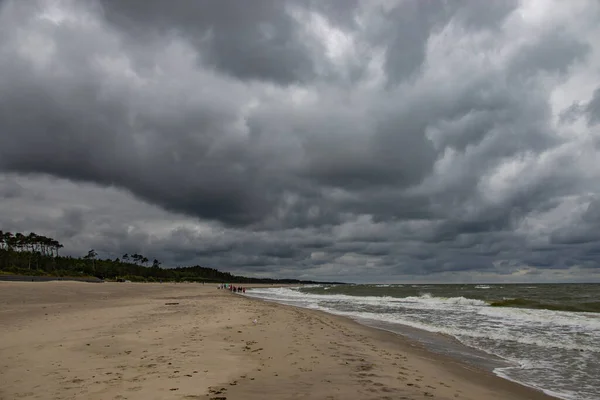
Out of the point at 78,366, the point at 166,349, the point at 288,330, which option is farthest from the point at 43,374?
the point at 288,330

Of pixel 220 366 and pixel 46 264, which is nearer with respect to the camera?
pixel 220 366

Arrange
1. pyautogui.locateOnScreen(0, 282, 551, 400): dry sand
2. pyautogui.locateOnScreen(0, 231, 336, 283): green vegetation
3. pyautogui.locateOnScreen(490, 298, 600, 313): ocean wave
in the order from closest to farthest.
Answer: pyautogui.locateOnScreen(0, 282, 551, 400): dry sand, pyautogui.locateOnScreen(490, 298, 600, 313): ocean wave, pyautogui.locateOnScreen(0, 231, 336, 283): green vegetation

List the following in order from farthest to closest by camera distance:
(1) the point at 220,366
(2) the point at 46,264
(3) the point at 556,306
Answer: (2) the point at 46,264
(3) the point at 556,306
(1) the point at 220,366

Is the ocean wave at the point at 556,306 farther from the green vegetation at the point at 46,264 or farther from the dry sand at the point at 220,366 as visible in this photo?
the green vegetation at the point at 46,264

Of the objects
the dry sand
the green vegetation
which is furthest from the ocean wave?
the green vegetation

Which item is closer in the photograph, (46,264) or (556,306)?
(556,306)

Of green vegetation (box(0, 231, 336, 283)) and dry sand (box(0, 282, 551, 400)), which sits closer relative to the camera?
dry sand (box(0, 282, 551, 400))

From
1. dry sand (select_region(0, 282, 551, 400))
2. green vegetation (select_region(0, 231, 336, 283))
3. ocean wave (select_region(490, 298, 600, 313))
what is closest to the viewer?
dry sand (select_region(0, 282, 551, 400))

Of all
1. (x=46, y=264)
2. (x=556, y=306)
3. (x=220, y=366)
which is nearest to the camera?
(x=220, y=366)

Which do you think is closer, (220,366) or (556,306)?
(220,366)

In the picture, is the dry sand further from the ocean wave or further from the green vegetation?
the green vegetation

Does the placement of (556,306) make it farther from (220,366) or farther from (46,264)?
(46,264)

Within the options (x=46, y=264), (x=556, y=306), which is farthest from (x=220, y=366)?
(x=46, y=264)

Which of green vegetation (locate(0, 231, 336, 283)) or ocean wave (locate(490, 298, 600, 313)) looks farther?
green vegetation (locate(0, 231, 336, 283))
